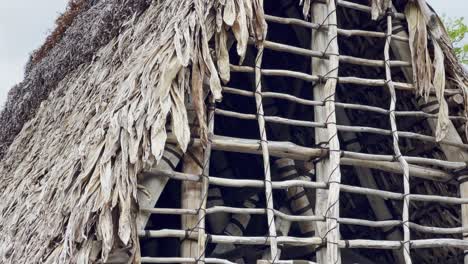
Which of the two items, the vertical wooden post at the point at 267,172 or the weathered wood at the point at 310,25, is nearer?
the vertical wooden post at the point at 267,172

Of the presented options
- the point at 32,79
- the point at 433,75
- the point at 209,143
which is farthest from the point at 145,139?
the point at 32,79

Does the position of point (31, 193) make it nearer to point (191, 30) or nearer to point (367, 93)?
point (191, 30)

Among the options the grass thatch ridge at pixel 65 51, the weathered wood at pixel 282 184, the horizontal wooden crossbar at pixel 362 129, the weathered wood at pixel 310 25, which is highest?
the grass thatch ridge at pixel 65 51

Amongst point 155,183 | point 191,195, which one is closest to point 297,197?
point 191,195

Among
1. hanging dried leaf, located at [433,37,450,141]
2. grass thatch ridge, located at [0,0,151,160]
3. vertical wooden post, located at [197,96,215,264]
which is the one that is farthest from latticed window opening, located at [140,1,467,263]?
grass thatch ridge, located at [0,0,151,160]

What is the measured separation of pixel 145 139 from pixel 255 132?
2.42 metres

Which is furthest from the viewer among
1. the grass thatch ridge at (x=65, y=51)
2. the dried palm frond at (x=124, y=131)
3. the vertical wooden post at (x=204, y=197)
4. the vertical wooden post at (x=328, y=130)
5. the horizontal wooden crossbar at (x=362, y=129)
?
Result: the grass thatch ridge at (x=65, y=51)

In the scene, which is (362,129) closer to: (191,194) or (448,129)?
(448,129)

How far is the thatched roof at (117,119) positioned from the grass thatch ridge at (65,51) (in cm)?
2

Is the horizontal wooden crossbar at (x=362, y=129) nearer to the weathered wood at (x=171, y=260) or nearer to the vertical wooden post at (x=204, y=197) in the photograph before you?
the vertical wooden post at (x=204, y=197)

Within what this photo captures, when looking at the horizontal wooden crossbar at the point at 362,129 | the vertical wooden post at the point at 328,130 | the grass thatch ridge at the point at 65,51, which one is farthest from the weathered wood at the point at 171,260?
the grass thatch ridge at the point at 65,51

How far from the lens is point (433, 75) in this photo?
4070 mm

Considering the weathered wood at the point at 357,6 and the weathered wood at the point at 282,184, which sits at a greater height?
the weathered wood at the point at 357,6

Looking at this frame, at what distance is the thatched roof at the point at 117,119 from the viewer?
10.2 ft
